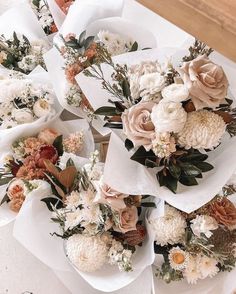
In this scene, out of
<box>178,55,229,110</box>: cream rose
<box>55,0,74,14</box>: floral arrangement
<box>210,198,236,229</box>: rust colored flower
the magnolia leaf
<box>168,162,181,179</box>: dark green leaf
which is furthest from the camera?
<box>55,0,74,14</box>: floral arrangement

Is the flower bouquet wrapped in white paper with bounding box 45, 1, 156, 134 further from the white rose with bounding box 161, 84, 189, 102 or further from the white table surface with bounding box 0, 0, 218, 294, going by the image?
the white rose with bounding box 161, 84, 189, 102

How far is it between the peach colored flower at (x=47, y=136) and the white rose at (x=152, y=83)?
1.60 feet

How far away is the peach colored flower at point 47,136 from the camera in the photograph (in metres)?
1.57

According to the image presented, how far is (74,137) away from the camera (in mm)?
1563

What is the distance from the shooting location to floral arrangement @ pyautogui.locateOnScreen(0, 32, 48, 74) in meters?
A: 1.76

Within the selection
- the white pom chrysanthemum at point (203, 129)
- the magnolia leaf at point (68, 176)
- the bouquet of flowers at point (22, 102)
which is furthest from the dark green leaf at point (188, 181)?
the bouquet of flowers at point (22, 102)

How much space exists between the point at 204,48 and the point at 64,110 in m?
0.67

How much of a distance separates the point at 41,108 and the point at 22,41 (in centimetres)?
35

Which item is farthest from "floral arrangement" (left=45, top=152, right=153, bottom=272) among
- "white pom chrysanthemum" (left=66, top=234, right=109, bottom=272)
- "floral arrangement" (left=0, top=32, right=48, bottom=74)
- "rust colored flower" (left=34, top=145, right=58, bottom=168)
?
"floral arrangement" (left=0, top=32, right=48, bottom=74)

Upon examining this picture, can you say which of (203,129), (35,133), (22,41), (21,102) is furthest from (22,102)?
(203,129)

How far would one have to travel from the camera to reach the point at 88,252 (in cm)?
138

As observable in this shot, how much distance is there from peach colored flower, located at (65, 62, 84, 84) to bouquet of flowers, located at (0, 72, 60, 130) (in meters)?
Result: 0.13

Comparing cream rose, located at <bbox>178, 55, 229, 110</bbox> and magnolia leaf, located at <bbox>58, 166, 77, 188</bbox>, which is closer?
cream rose, located at <bbox>178, 55, 229, 110</bbox>

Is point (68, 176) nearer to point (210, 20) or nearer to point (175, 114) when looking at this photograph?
point (175, 114)
